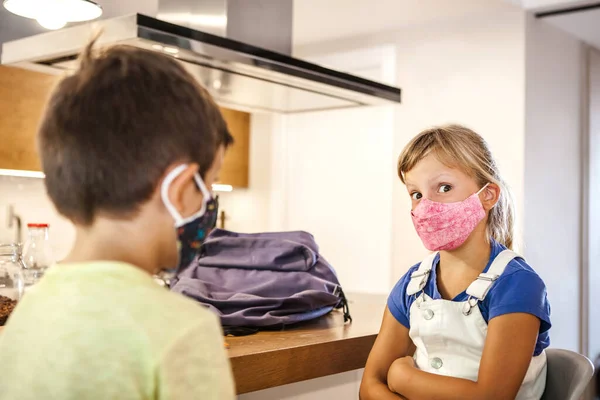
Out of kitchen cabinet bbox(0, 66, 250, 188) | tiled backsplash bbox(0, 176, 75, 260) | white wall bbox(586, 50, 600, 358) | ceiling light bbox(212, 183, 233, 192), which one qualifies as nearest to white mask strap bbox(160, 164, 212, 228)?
kitchen cabinet bbox(0, 66, 250, 188)

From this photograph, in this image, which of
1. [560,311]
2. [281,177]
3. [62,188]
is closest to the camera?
[62,188]

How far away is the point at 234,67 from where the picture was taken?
166 cm

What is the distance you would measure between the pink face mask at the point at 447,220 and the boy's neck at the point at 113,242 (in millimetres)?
770

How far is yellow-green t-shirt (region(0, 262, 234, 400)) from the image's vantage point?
64 centimetres

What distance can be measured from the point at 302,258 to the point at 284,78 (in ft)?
1.57

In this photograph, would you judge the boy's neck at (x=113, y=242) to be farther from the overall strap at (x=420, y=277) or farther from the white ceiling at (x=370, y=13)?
the white ceiling at (x=370, y=13)

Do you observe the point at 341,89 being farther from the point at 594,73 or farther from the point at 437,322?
the point at 594,73

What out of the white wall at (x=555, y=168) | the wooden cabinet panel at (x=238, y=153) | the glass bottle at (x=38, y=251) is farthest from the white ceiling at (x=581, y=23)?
the glass bottle at (x=38, y=251)

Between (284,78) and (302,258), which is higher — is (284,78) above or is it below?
above

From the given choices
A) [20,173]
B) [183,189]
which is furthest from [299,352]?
[20,173]

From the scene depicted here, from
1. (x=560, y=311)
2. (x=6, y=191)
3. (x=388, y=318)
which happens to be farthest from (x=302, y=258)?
(x=6, y=191)

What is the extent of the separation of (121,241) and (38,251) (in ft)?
3.08

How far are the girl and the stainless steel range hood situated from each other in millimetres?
467

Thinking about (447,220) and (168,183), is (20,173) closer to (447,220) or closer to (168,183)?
(447,220)
